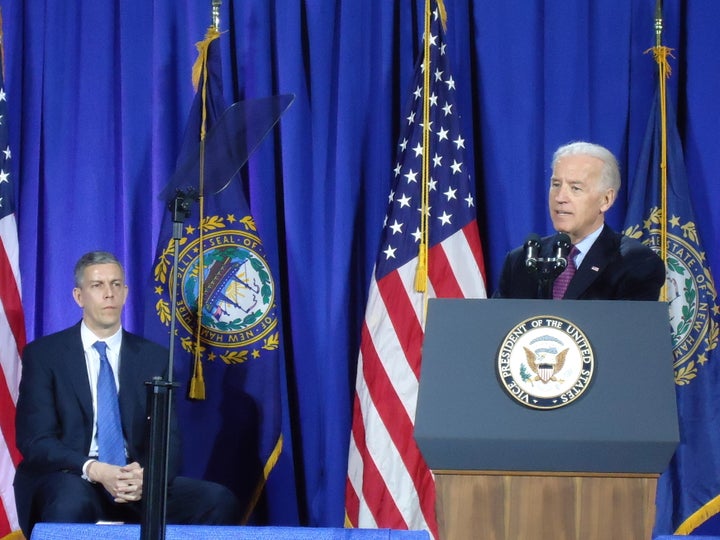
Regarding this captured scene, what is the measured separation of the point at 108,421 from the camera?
3.80 m

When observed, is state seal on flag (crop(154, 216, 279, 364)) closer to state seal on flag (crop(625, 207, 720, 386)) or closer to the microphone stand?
state seal on flag (crop(625, 207, 720, 386))

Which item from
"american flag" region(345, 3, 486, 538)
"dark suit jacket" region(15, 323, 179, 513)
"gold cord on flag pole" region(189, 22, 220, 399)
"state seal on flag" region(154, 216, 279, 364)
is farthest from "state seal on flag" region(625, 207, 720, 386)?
"dark suit jacket" region(15, 323, 179, 513)

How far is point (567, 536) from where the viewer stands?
2.04 metres

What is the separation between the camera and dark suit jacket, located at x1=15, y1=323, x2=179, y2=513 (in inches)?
146

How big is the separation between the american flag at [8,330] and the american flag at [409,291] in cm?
138

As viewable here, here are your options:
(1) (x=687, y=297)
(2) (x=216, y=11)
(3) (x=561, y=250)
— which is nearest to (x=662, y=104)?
(1) (x=687, y=297)

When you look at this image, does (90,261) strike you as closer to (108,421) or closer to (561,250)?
(108,421)

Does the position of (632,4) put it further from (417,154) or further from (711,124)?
(417,154)

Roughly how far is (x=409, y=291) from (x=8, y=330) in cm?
166

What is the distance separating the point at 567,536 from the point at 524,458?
0.54 ft

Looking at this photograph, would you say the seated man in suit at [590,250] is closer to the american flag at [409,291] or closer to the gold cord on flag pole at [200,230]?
the american flag at [409,291]

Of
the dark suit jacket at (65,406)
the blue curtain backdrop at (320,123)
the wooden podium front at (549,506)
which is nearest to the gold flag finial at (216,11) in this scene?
the blue curtain backdrop at (320,123)

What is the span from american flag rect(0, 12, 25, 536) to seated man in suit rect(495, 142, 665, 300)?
2.28m

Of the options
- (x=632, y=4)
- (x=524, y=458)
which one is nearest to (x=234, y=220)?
(x=632, y=4)
